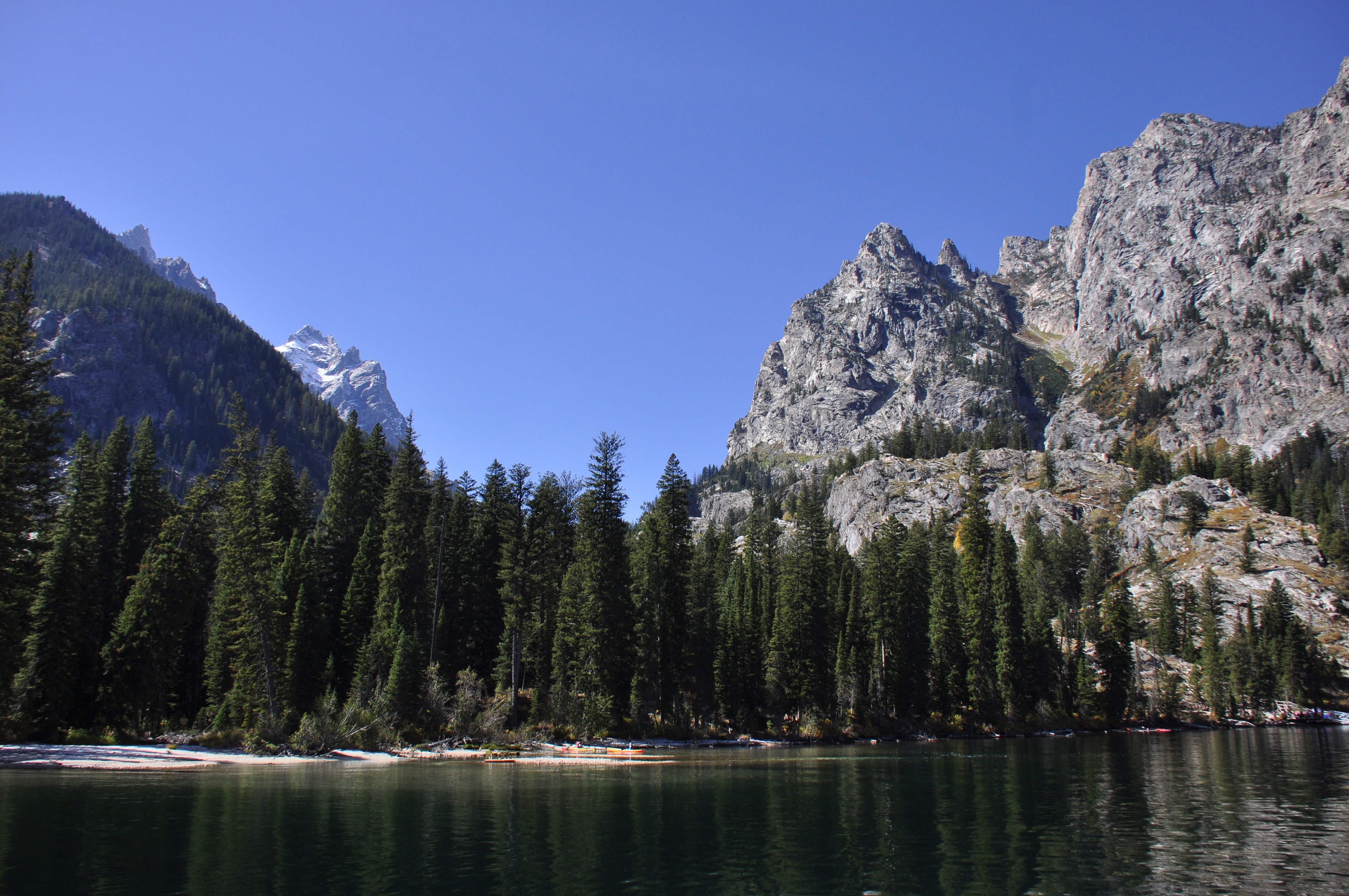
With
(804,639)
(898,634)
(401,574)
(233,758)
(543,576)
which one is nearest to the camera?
(233,758)

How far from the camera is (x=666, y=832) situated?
73.0 feet

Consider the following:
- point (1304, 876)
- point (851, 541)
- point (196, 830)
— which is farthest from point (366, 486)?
point (851, 541)

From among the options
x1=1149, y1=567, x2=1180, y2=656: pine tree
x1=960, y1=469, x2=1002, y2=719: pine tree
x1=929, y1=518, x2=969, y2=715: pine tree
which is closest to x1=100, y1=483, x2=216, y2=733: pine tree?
x1=929, y1=518, x2=969, y2=715: pine tree

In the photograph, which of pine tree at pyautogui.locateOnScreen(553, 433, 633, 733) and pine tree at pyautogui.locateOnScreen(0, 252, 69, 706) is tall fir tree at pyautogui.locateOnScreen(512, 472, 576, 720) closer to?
pine tree at pyautogui.locateOnScreen(553, 433, 633, 733)

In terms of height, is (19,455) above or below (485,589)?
above

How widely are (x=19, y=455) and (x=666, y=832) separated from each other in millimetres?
35785

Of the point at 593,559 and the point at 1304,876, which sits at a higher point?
the point at 593,559

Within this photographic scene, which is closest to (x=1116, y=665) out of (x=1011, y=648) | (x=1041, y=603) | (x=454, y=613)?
(x=1041, y=603)

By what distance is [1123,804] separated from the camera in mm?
29312

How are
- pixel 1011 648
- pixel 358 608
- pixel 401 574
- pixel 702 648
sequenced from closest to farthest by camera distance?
pixel 401 574
pixel 358 608
pixel 702 648
pixel 1011 648

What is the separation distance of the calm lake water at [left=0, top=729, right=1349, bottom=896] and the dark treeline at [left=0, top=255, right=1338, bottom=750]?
1324cm

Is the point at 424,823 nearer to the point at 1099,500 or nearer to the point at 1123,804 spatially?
the point at 1123,804

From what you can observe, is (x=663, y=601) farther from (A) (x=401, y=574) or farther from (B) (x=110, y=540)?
(B) (x=110, y=540)

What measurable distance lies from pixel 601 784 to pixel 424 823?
1218 centimetres
